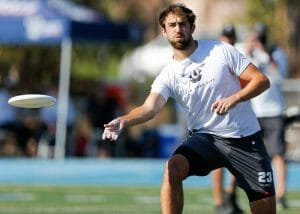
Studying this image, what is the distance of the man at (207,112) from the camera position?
868cm

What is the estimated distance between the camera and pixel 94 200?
559 inches

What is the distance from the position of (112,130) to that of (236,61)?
3.74 feet

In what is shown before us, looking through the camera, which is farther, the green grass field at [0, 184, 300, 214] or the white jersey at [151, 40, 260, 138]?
the green grass field at [0, 184, 300, 214]

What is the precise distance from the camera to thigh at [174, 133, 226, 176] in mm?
8906

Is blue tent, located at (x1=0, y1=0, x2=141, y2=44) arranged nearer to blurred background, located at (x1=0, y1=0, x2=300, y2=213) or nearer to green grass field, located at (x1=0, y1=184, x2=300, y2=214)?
blurred background, located at (x1=0, y1=0, x2=300, y2=213)

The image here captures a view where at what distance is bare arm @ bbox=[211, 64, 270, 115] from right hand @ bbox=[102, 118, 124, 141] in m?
0.70

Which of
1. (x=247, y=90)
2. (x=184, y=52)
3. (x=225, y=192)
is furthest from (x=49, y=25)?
(x=247, y=90)

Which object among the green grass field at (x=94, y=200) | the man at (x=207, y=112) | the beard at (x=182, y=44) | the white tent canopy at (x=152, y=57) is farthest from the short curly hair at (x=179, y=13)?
the white tent canopy at (x=152, y=57)

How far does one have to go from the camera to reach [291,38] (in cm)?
3531

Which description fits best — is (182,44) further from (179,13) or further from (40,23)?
(40,23)

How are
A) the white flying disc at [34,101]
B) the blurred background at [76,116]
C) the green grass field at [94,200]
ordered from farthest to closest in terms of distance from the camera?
the blurred background at [76,116] < the green grass field at [94,200] < the white flying disc at [34,101]

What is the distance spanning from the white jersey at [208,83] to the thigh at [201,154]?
4.5 inches

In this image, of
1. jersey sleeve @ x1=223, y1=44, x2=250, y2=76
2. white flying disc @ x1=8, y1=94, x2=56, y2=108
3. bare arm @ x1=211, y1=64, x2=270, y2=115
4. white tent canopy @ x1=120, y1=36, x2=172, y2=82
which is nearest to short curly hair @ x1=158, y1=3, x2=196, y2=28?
jersey sleeve @ x1=223, y1=44, x2=250, y2=76

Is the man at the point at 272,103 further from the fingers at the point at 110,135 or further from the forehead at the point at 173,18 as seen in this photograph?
the fingers at the point at 110,135
